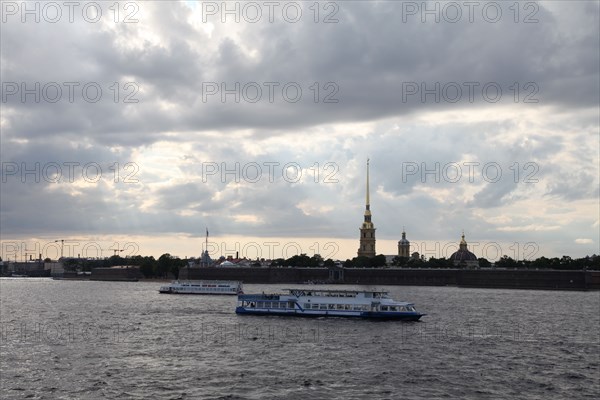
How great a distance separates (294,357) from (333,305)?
103 ft

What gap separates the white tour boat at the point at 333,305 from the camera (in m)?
79.0

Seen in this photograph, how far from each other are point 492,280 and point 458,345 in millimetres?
123996

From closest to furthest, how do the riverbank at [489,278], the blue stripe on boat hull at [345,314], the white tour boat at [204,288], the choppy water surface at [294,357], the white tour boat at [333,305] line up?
the choppy water surface at [294,357] → the blue stripe on boat hull at [345,314] → the white tour boat at [333,305] → the white tour boat at [204,288] → the riverbank at [489,278]

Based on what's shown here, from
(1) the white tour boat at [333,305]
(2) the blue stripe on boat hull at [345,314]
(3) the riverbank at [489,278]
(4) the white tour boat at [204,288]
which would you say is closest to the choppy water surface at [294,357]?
(2) the blue stripe on boat hull at [345,314]

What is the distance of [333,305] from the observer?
81438mm

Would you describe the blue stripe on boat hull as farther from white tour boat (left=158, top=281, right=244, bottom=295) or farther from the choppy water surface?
white tour boat (left=158, top=281, right=244, bottom=295)

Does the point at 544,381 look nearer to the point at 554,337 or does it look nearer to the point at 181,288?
the point at 554,337

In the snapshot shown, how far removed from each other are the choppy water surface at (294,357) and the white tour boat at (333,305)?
7.32 feet

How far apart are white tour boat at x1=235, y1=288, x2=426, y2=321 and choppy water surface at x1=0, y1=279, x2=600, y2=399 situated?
223cm

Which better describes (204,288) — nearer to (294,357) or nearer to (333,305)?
(333,305)

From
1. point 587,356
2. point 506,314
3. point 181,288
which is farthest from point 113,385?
point 181,288

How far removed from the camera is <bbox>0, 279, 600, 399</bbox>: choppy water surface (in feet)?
130

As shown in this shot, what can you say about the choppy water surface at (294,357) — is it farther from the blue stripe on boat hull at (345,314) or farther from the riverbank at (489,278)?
the riverbank at (489,278)

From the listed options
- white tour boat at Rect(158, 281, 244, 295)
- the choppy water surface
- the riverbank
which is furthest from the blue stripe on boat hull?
the riverbank
